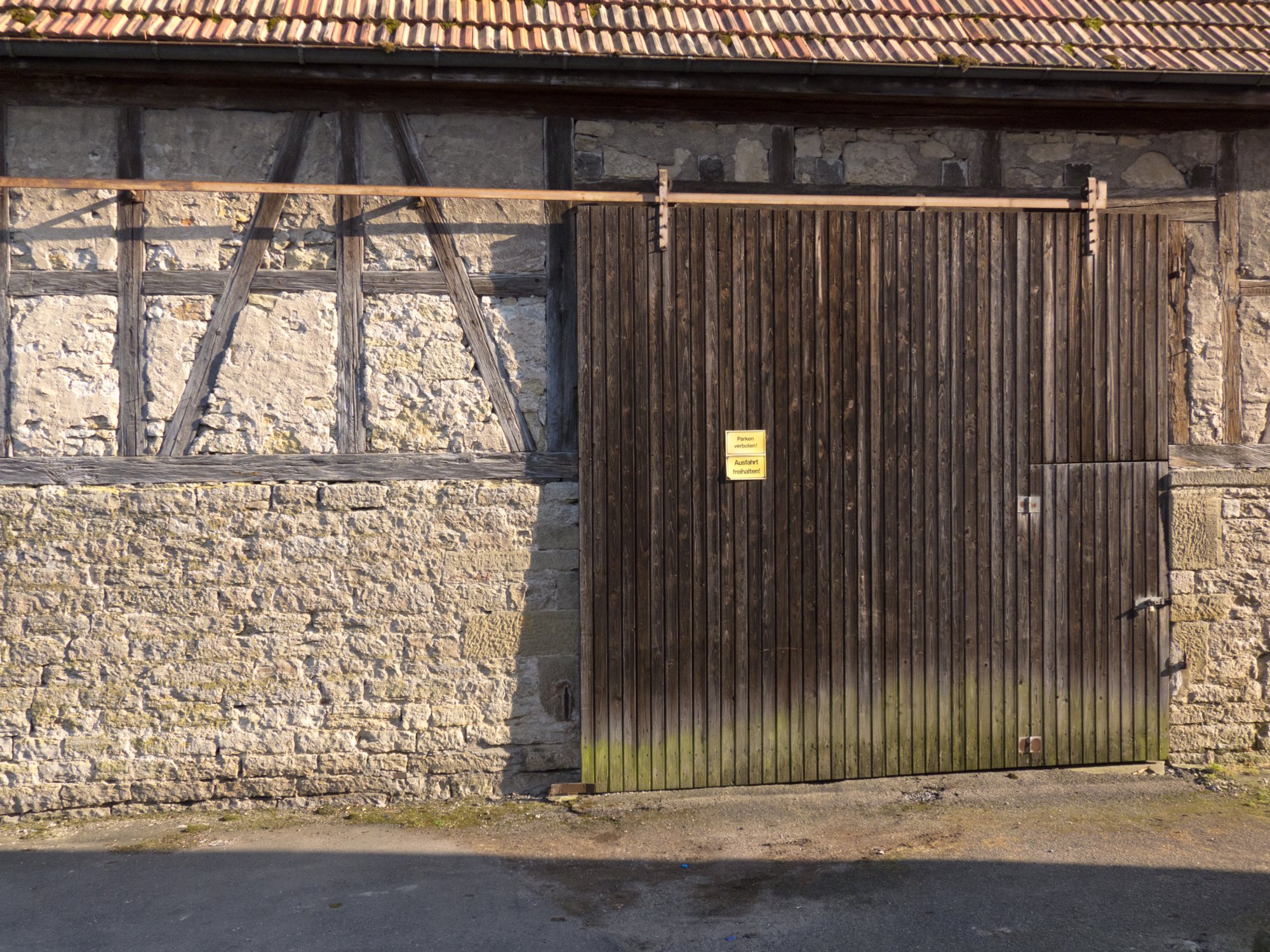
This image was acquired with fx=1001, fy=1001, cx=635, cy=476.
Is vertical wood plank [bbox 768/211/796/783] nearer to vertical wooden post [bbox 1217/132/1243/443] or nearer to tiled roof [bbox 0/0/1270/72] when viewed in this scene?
tiled roof [bbox 0/0/1270/72]

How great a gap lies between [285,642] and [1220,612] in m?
4.84

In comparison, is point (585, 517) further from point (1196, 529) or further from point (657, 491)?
point (1196, 529)

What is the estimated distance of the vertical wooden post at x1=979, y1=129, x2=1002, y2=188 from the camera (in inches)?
204

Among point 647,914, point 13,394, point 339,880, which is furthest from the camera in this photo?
point 13,394

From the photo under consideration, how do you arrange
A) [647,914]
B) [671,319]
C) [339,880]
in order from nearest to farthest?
[647,914] → [339,880] → [671,319]

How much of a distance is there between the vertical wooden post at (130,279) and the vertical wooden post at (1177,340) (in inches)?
203

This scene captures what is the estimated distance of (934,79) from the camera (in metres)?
4.88

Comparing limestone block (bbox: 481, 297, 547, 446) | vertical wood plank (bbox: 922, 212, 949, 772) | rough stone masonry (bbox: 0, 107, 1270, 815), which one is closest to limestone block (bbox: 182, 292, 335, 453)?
rough stone masonry (bbox: 0, 107, 1270, 815)

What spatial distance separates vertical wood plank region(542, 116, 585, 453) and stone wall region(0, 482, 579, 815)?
34 cm

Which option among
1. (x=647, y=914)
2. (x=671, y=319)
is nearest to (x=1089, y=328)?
(x=671, y=319)

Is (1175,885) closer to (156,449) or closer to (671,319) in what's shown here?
(671,319)

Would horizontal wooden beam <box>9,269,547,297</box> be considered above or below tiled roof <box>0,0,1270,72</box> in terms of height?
below

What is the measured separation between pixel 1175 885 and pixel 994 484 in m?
2.00

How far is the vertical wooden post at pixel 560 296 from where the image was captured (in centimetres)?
492
